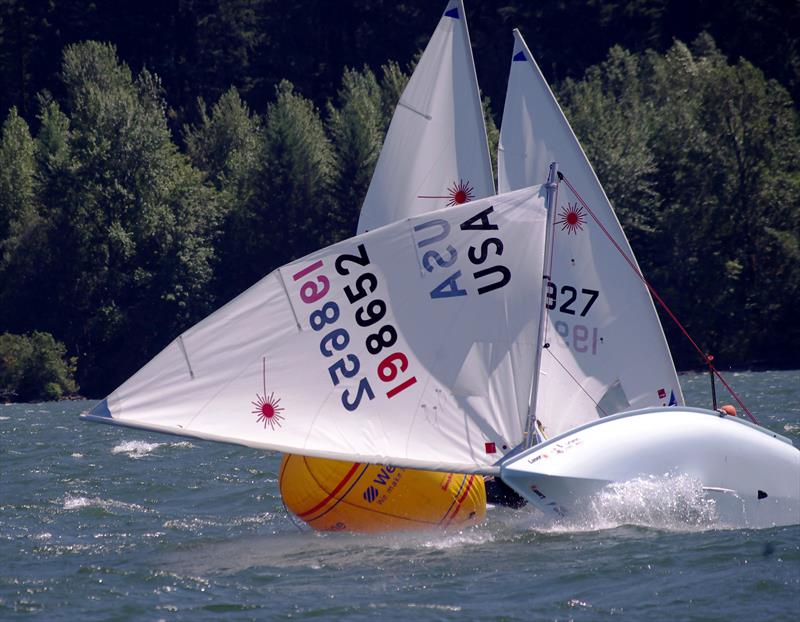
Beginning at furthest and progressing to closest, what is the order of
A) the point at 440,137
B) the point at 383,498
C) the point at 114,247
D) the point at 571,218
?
the point at 114,247
the point at 440,137
the point at 571,218
the point at 383,498

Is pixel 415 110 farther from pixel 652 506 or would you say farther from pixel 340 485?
pixel 652 506

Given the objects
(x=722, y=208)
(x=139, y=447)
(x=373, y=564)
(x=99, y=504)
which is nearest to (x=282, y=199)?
(x=722, y=208)

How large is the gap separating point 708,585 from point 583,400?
4.03 m

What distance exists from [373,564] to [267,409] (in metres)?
1.76

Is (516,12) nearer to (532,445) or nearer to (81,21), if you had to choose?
(81,21)

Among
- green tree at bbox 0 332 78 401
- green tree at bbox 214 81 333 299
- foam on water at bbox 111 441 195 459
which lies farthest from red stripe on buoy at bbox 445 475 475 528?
green tree at bbox 214 81 333 299

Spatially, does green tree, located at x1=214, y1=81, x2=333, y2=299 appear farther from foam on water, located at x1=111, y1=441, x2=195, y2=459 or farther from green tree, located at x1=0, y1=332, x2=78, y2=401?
foam on water, located at x1=111, y1=441, x2=195, y2=459

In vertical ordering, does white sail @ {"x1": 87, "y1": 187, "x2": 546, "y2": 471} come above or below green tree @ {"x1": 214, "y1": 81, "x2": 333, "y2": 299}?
below

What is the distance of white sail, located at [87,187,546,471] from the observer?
13805mm

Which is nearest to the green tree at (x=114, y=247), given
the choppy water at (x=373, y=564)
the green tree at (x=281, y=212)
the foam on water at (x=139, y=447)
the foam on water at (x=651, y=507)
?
the green tree at (x=281, y=212)

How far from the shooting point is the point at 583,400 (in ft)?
51.9

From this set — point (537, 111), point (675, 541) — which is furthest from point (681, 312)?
point (675, 541)

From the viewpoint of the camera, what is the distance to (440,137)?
1705cm

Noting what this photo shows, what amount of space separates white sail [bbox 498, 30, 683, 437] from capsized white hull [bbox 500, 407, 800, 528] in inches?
53.1
